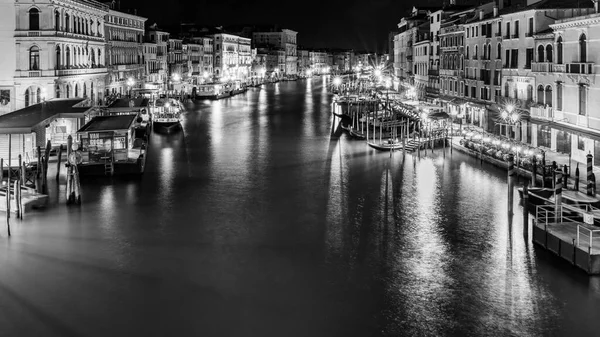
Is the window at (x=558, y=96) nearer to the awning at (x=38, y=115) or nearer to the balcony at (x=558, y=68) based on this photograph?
the balcony at (x=558, y=68)

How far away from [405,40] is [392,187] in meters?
48.8

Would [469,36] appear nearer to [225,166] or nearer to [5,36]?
[225,166]

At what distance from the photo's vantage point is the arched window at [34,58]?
31297 millimetres

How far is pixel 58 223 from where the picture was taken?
16.3 meters

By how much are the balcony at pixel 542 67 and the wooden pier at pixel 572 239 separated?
37.3ft

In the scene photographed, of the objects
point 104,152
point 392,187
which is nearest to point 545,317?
point 392,187

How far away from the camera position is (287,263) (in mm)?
13281

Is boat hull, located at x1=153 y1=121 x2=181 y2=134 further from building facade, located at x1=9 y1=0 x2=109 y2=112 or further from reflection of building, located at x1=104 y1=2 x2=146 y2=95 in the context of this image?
reflection of building, located at x1=104 y1=2 x2=146 y2=95

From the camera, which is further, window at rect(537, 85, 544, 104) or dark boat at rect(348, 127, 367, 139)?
dark boat at rect(348, 127, 367, 139)

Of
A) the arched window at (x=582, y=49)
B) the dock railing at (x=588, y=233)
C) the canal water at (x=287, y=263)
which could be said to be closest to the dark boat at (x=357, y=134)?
the canal water at (x=287, y=263)

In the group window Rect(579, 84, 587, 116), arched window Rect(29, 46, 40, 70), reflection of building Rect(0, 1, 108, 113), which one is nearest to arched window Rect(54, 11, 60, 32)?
reflection of building Rect(0, 1, 108, 113)

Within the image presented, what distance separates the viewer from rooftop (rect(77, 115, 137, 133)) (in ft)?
85.5

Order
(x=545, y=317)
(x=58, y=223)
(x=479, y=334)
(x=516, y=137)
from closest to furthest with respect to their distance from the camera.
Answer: (x=479, y=334) < (x=545, y=317) < (x=58, y=223) < (x=516, y=137)

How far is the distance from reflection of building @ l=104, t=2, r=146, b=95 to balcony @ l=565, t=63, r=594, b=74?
33729mm
